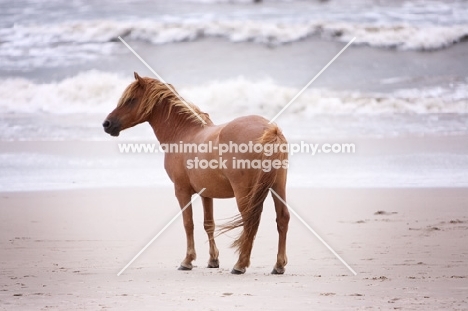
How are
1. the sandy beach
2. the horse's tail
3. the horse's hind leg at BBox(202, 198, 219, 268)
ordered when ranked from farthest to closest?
the horse's hind leg at BBox(202, 198, 219, 268), the horse's tail, the sandy beach

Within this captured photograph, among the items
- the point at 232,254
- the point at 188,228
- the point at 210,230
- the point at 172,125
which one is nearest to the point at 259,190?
the point at 210,230

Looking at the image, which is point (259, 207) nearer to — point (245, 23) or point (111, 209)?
point (111, 209)

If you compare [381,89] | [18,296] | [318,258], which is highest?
[18,296]

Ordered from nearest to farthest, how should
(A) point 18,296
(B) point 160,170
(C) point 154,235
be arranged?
(A) point 18,296 → (C) point 154,235 → (B) point 160,170

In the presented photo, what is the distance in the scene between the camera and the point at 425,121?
17531 mm

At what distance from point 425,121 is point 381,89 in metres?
3.58

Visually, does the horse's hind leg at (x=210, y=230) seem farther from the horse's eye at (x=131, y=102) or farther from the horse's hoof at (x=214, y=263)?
the horse's eye at (x=131, y=102)

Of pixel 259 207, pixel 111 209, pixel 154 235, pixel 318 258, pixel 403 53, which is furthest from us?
pixel 403 53

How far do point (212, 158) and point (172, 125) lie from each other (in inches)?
37.2

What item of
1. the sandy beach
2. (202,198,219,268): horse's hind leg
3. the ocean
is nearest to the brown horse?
(202,198,219,268): horse's hind leg

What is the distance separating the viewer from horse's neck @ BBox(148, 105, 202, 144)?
7477mm

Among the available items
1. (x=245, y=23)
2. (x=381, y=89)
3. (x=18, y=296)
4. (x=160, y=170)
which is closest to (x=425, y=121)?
(x=381, y=89)

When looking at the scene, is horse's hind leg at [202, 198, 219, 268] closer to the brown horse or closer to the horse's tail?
the brown horse

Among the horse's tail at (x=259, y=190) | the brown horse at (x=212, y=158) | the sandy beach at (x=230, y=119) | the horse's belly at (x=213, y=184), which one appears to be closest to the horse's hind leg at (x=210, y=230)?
the brown horse at (x=212, y=158)
